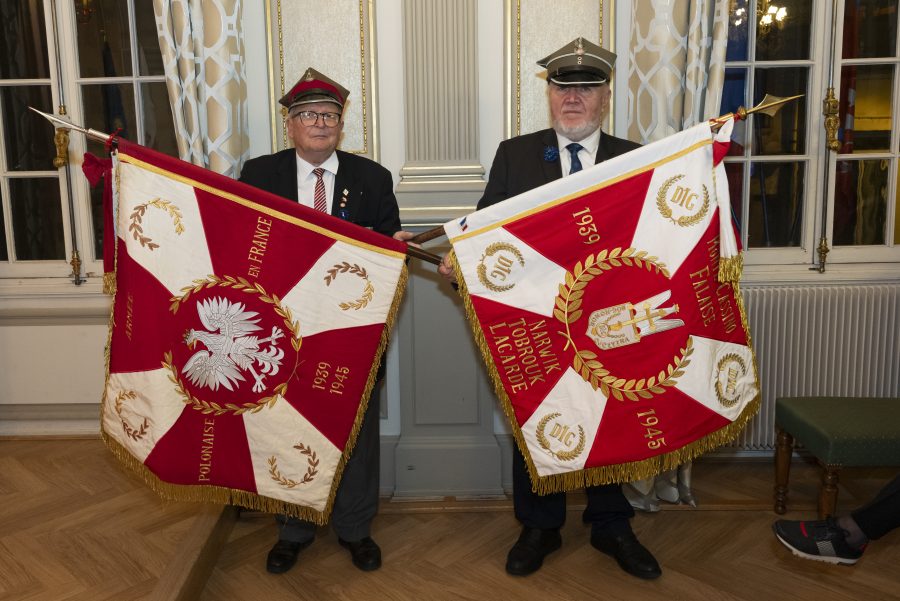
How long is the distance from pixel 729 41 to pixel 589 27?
26.0 inches

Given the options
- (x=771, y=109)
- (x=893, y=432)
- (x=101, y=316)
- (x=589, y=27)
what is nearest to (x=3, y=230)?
(x=101, y=316)

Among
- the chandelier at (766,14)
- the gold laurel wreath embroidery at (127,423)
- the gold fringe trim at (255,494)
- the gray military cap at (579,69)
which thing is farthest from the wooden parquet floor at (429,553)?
the chandelier at (766,14)

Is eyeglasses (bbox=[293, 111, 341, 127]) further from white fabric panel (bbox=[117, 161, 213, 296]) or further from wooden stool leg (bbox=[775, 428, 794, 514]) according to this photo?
wooden stool leg (bbox=[775, 428, 794, 514])

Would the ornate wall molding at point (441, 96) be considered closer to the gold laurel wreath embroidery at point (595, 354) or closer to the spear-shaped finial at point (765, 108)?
the gold laurel wreath embroidery at point (595, 354)

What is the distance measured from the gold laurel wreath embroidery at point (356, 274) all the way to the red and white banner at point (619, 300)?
0.86ft

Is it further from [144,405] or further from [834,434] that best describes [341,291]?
[834,434]

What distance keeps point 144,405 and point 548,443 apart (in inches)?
44.1

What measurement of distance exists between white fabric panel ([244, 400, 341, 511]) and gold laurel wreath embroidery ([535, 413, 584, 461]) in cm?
58

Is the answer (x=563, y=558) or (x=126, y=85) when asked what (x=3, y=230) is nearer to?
(x=126, y=85)

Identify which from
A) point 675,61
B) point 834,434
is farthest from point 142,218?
point 834,434

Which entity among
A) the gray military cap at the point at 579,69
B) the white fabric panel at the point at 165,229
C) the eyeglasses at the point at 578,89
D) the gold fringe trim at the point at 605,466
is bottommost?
the gold fringe trim at the point at 605,466

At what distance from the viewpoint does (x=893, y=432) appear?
2.42m

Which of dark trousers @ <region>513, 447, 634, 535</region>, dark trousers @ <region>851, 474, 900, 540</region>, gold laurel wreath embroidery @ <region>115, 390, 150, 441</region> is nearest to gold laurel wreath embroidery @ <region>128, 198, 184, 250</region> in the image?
gold laurel wreath embroidery @ <region>115, 390, 150, 441</region>

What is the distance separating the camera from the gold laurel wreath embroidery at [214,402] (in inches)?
80.4
